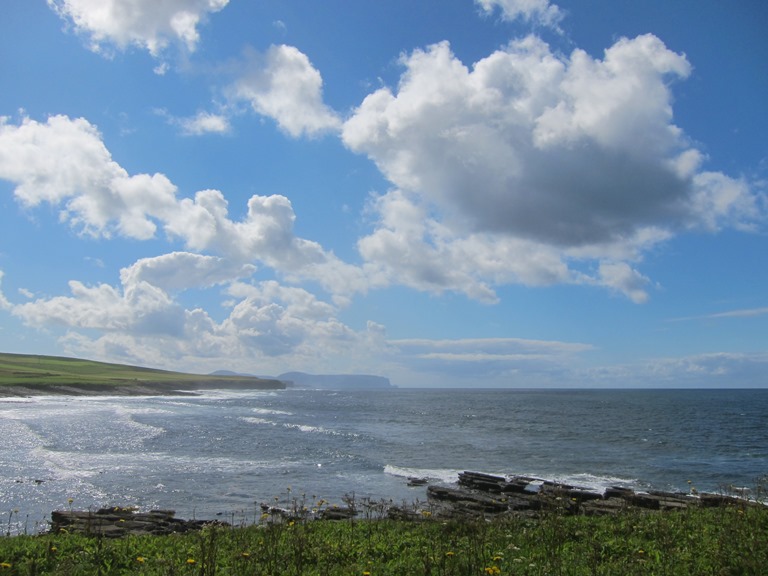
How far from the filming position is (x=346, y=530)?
42.9 ft

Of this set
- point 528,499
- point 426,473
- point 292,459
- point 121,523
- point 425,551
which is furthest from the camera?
point 292,459

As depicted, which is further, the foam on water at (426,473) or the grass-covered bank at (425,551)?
the foam on water at (426,473)

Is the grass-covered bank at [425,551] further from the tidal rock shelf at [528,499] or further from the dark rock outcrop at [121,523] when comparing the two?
the tidal rock shelf at [528,499]

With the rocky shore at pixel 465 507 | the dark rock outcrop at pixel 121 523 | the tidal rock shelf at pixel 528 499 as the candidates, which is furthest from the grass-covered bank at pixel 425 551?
the tidal rock shelf at pixel 528 499

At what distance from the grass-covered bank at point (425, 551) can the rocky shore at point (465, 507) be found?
91cm

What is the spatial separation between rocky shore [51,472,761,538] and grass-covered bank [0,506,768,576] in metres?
0.91

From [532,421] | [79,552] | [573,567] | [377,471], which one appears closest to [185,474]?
[377,471]

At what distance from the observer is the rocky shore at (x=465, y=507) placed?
14.9 meters

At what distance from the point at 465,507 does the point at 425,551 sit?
11807 mm

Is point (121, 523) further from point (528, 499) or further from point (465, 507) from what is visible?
point (528, 499)

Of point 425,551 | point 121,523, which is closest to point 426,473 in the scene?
point 121,523

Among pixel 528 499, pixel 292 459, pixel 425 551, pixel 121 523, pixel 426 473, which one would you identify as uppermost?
pixel 425 551

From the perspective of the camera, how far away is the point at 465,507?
69.8 ft

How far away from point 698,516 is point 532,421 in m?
60.8
